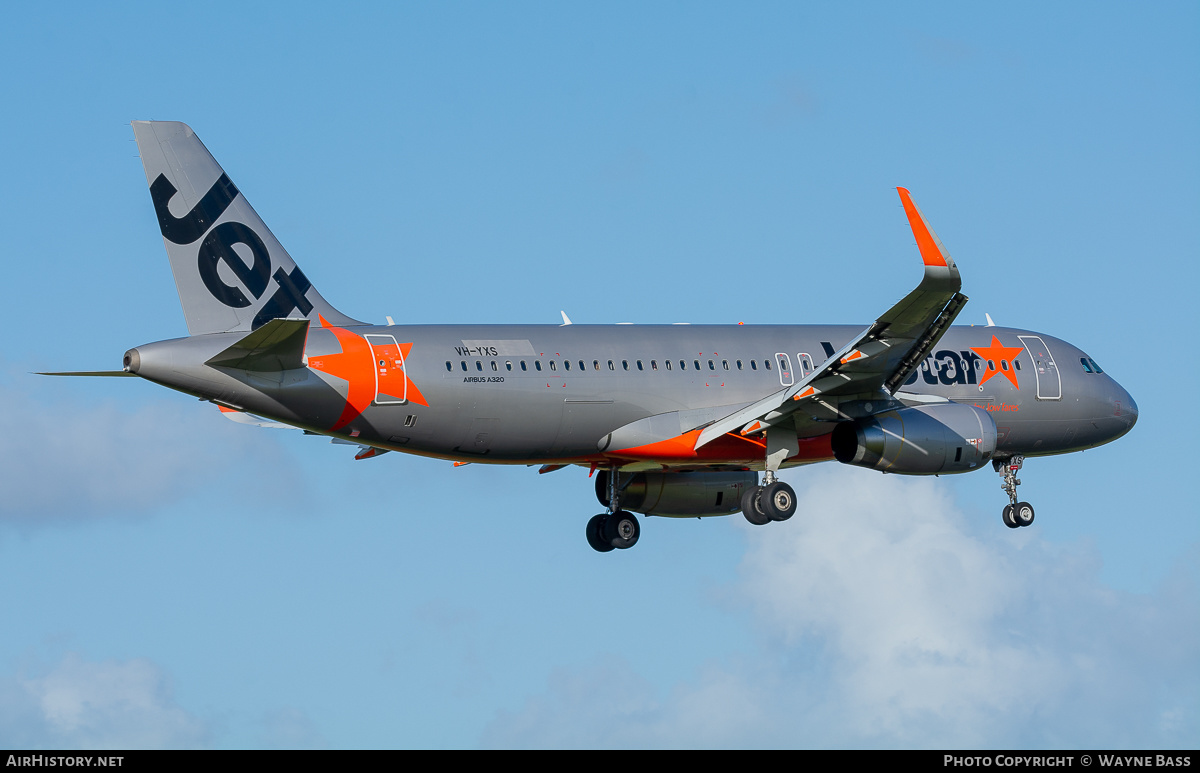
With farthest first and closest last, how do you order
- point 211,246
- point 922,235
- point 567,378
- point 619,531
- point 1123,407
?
point 1123,407
point 619,531
point 567,378
point 211,246
point 922,235

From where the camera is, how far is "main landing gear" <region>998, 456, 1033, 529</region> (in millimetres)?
39125

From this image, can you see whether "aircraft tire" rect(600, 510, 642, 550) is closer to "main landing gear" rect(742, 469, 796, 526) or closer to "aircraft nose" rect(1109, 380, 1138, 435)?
"main landing gear" rect(742, 469, 796, 526)

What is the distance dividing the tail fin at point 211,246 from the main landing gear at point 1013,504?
1677 centimetres

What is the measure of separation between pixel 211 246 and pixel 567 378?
7.66 m

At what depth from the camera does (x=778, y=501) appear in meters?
34.5

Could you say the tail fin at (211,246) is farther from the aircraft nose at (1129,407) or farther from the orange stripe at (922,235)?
the aircraft nose at (1129,407)

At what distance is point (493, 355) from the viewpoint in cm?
3284

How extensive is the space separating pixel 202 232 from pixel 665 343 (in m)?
10.1

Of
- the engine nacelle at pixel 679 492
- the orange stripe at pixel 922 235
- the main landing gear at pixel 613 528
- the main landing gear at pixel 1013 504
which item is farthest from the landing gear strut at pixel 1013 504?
the orange stripe at pixel 922 235

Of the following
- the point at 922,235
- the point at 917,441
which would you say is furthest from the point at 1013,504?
the point at 922,235

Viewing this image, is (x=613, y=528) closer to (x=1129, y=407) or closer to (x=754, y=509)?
(x=754, y=509)
